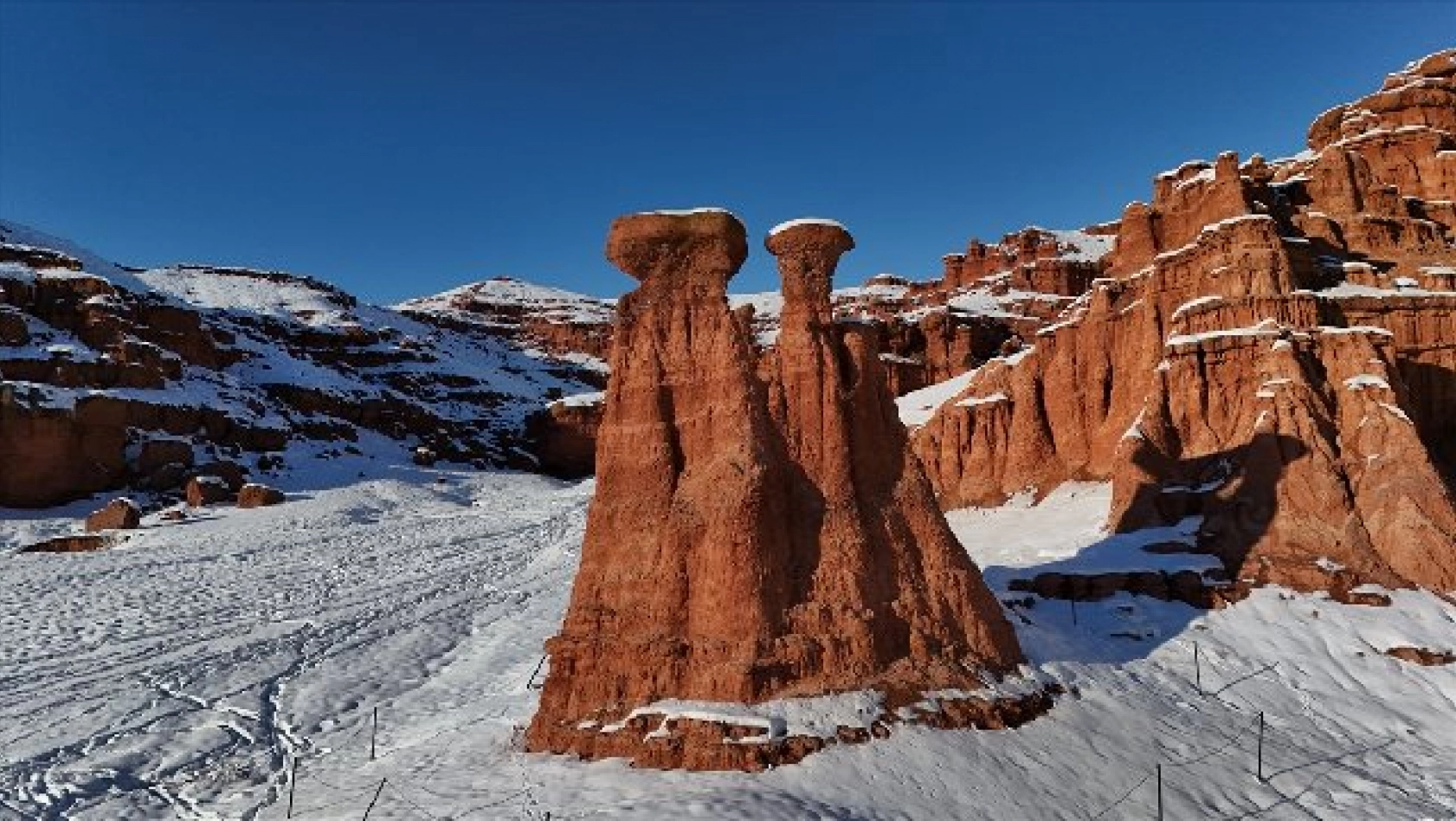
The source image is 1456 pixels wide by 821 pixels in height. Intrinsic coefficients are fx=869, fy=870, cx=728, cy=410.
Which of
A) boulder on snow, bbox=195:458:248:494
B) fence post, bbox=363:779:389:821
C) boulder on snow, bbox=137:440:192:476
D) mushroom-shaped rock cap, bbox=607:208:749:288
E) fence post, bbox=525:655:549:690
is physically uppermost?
mushroom-shaped rock cap, bbox=607:208:749:288

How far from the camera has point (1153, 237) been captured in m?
45.1

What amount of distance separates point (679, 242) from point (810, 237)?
2.94 m

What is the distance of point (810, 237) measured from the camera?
18.5 metres

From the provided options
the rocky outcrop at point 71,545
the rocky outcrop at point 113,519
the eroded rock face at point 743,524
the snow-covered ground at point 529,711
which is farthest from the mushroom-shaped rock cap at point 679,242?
the rocky outcrop at point 113,519

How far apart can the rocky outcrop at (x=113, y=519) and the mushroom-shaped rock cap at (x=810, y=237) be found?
45.7 metres

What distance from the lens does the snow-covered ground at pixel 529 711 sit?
45.9 ft

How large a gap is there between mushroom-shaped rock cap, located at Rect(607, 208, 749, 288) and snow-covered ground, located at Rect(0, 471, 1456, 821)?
30.9ft

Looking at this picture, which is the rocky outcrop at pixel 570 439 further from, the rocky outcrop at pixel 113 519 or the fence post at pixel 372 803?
the fence post at pixel 372 803

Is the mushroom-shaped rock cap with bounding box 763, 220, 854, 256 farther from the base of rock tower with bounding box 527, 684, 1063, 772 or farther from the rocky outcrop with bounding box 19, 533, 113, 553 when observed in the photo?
the rocky outcrop with bounding box 19, 533, 113, 553

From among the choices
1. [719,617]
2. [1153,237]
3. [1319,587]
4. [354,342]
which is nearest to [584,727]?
[719,617]

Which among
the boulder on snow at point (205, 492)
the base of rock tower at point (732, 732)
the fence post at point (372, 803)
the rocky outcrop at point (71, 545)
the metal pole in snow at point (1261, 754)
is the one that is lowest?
the metal pole in snow at point (1261, 754)

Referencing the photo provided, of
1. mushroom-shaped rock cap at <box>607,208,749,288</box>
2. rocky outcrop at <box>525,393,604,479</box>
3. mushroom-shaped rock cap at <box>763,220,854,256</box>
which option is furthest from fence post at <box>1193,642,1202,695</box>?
rocky outcrop at <box>525,393,604,479</box>

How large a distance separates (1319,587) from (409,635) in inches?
1124

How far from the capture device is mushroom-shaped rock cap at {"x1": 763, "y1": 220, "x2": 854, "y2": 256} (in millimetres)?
18500
